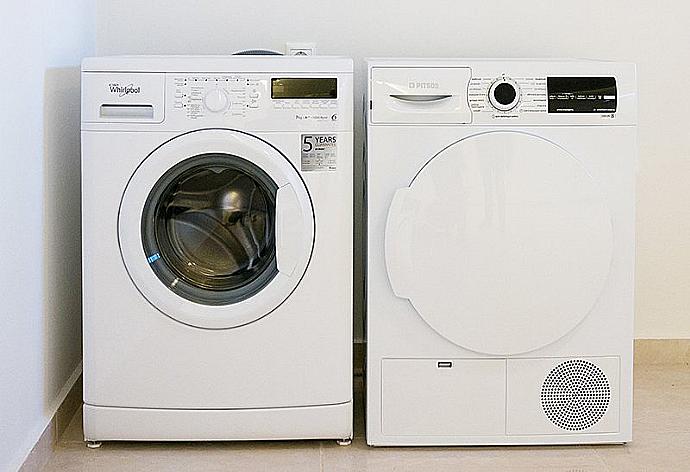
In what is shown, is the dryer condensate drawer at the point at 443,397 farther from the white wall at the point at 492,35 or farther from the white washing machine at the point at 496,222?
the white wall at the point at 492,35

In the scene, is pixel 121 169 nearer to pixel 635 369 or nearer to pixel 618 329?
pixel 618 329

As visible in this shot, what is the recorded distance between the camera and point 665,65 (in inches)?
114

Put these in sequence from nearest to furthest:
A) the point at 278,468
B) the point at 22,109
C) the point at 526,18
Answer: the point at 22,109
the point at 278,468
the point at 526,18

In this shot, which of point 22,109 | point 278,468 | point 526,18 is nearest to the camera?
point 22,109

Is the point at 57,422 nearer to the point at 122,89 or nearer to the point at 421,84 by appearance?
the point at 122,89

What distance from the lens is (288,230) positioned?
7.17 feet

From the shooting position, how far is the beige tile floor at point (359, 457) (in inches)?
85.7

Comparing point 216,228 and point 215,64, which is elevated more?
point 215,64

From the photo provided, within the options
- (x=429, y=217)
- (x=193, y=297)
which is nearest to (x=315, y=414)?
(x=193, y=297)

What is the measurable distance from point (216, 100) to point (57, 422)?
85cm

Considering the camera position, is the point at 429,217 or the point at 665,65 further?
the point at 665,65

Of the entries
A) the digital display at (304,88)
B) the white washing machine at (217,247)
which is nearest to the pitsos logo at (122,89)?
the white washing machine at (217,247)

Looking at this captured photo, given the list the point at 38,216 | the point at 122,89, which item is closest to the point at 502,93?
the point at 122,89

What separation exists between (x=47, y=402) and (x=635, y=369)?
5.67 ft
